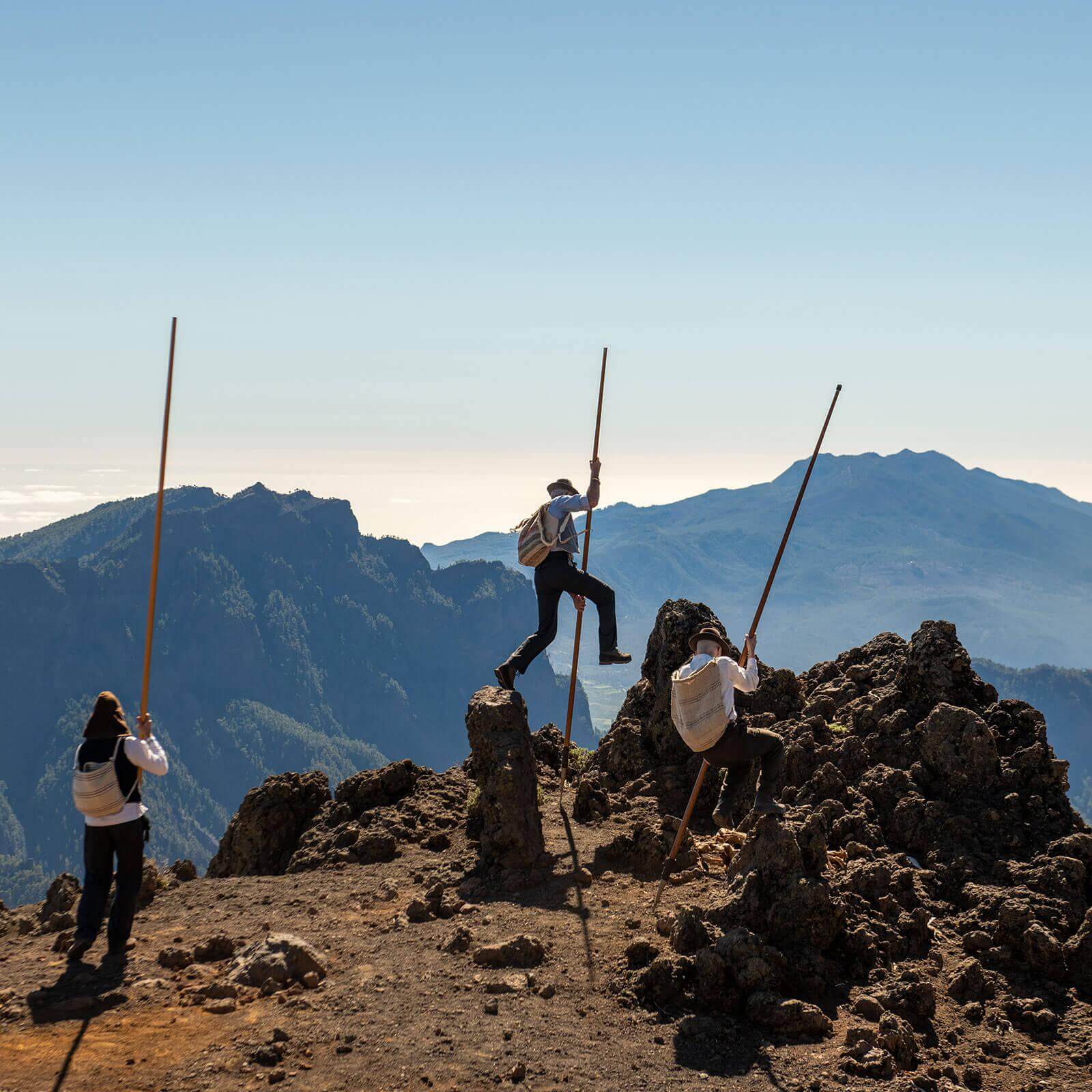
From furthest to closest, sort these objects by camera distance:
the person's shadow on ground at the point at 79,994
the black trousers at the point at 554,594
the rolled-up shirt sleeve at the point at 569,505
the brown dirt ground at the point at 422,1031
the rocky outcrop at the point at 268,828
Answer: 1. the rocky outcrop at the point at 268,828
2. the black trousers at the point at 554,594
3. the rolled-up shirt sleeve at the point at 569,505
4. the person's shadow on ground at the point at 79,994
5. the brown dirt ground at the point at 422,1031

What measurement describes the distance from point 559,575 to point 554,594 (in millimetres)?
354

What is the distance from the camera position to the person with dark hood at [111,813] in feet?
35.6

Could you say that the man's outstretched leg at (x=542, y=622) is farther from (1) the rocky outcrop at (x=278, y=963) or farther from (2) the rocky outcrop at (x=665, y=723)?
(1) the rocky outcrop at (x=278, y=963)

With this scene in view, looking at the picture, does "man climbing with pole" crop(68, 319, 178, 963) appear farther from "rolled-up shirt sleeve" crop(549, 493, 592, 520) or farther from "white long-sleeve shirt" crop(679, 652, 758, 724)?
"white long-sleeve shirt" crop(679, 652, 758, 724)

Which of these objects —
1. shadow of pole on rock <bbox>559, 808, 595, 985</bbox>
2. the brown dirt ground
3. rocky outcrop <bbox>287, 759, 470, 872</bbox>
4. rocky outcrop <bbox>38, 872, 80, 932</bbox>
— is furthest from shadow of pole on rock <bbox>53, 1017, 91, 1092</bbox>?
rocky outcrop <bbox>287, 759, 470, 872</bbox>

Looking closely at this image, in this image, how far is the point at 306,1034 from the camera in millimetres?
9234

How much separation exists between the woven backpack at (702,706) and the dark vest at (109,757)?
19.5ft

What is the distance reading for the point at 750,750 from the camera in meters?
11.7

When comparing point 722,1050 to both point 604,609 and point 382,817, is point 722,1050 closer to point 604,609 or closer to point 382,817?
point 604,609

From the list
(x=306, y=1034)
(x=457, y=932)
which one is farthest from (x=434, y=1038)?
(x=457, y=932)

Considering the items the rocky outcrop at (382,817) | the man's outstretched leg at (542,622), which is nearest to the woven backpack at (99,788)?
the rocky outcrop at (382,817)

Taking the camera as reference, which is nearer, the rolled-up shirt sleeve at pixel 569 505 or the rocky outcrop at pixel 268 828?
the rolled-up shirt sleeve at pixel 569 505

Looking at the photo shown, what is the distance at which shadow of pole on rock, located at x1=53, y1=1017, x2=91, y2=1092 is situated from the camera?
27.2 ft

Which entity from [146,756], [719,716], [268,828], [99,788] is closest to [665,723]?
[719,716]
